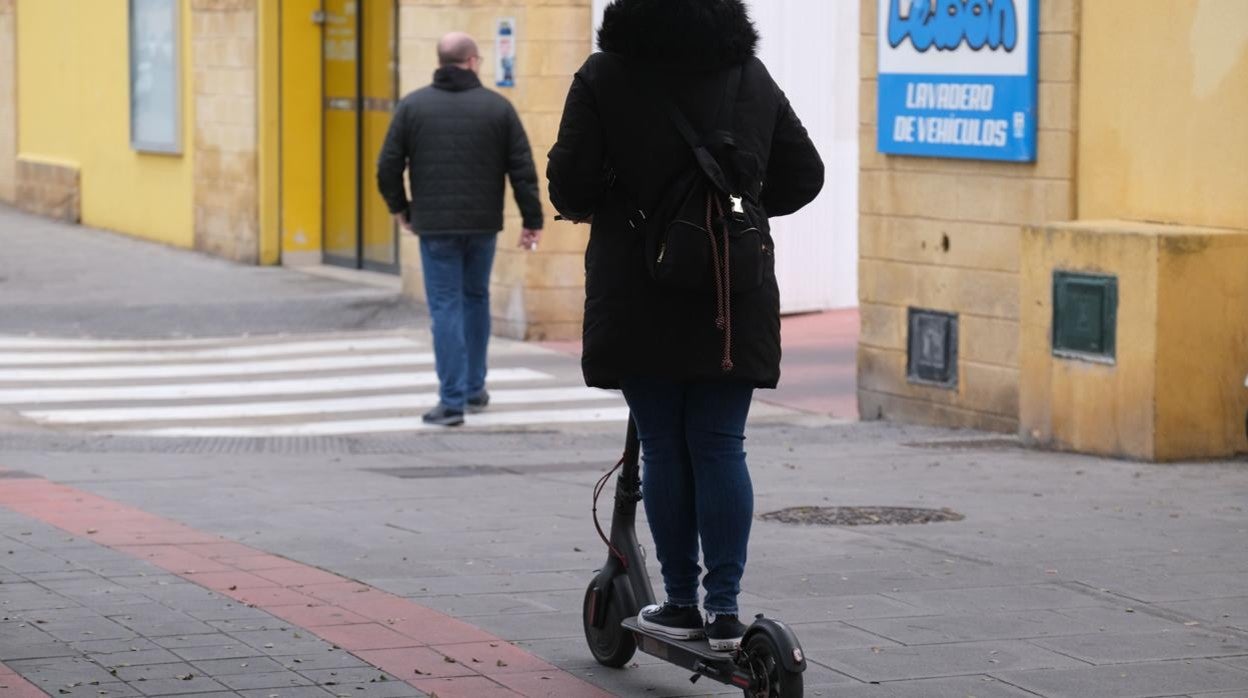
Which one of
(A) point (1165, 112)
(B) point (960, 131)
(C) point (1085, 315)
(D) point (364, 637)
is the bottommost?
(D) point (364, 637)

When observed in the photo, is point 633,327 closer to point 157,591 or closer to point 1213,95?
point 157,591

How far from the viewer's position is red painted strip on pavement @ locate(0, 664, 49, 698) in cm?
514

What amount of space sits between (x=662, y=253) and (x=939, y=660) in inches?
53.0

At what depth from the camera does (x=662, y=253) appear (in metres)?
4.95

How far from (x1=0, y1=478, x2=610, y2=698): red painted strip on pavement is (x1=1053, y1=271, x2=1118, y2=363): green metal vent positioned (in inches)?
163

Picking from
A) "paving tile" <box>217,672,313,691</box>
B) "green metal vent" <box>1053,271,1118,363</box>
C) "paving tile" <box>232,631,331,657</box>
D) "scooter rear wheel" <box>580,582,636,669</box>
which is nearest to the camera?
"paving tile" <box>217,672,313,691</box>

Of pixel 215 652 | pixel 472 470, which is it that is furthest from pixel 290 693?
pixel 472 470

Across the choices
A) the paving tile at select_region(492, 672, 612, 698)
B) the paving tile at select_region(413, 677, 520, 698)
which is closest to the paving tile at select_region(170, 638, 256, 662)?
the paving tile at select_region(413, 677, 520, 698)

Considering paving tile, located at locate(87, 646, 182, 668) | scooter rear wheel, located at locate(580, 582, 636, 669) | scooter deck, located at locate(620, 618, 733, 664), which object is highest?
scooter deck, located at locate(620, 618, 733, 664)

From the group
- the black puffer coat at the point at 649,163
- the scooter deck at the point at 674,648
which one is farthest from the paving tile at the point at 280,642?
the black puffer coat at the point at 649,163

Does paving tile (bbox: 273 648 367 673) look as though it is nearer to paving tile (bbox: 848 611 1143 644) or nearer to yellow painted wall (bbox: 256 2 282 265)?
paving tile (bbox: 848 611 1143 644)

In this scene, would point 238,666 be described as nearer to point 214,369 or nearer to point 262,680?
point 262,680

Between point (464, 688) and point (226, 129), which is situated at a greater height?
point (226, 129)

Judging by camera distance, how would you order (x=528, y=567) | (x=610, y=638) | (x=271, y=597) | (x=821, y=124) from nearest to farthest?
(x=610, y=638)
(x=271, y=597)
(x=528, y=567)
(x=821, y=124)
